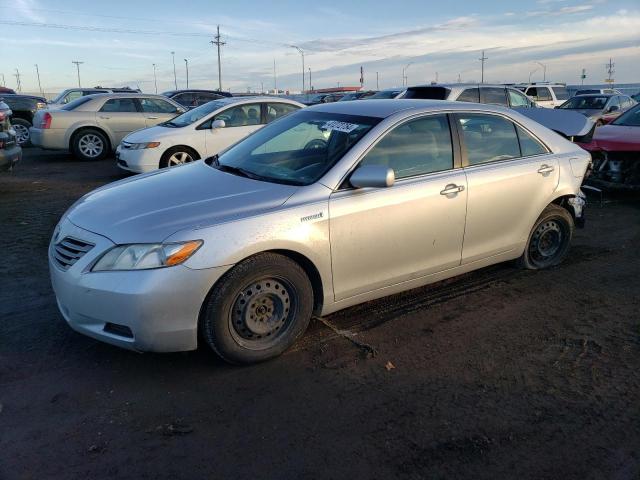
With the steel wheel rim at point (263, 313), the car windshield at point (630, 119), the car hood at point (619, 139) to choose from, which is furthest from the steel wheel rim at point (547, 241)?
the car windshield at point (630, 119)

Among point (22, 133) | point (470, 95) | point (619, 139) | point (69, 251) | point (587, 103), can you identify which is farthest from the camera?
point (587, 103)

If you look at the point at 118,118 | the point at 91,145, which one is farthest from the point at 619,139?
the point at 91,145

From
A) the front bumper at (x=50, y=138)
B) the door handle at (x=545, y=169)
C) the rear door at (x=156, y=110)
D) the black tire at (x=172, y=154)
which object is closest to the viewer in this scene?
the door handle at (x=545, y=169)

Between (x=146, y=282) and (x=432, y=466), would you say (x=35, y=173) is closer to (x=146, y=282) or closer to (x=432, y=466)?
(x=146, y=282)

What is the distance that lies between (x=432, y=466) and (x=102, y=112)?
1229 cm

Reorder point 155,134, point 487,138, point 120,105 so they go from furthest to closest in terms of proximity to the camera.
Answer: point 120,105 < point 155,134 < point 487,138

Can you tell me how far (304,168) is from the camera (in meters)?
3.92

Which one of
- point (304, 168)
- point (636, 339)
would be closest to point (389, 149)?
point (304, 168)

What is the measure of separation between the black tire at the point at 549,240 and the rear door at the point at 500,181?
203mm

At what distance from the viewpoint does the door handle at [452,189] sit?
4076 millimetres

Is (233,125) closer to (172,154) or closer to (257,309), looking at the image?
(172,154)

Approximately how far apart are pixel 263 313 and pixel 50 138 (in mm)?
11088

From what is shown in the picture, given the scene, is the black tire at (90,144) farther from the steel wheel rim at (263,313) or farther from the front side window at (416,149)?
the steel wheel rim at (263,313)

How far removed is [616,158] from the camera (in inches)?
314
